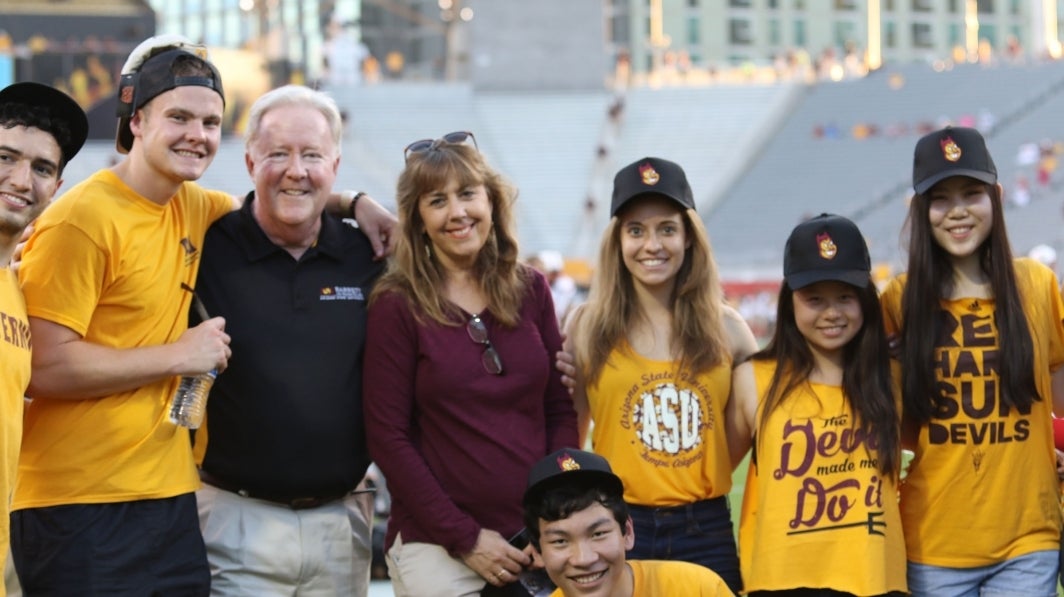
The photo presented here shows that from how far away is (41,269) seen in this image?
3906 mm

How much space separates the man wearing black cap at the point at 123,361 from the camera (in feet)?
12.9

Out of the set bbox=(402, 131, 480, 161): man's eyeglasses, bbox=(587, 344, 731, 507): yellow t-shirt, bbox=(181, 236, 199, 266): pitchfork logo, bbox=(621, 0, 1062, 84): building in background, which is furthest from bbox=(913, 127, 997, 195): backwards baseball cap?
bbox=(621, 0, 1062, 84): building in background

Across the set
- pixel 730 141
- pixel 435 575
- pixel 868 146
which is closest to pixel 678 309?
pixel 435 575

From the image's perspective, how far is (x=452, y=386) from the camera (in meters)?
4.30

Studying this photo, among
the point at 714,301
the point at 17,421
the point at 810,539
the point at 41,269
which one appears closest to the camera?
the point at 17,421

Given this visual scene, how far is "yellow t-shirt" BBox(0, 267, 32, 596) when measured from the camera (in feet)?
11.6

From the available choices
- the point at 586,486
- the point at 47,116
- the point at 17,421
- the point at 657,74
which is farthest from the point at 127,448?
the point at 657,74

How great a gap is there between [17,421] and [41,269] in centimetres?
48

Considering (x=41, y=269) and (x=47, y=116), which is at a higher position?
(x=47, y=116)

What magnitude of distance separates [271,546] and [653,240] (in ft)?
4.90

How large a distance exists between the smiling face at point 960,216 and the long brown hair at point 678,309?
709 millimetres

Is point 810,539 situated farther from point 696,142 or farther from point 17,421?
point 696,142

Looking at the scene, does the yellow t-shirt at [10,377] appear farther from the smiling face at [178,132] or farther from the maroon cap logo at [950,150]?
the maroon cap logo at [950,150]

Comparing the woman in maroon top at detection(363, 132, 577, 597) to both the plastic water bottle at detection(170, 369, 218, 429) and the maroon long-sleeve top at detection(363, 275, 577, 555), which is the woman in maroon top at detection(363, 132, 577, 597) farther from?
the plastic water bottle at detection(170, 369, 218, 429)
